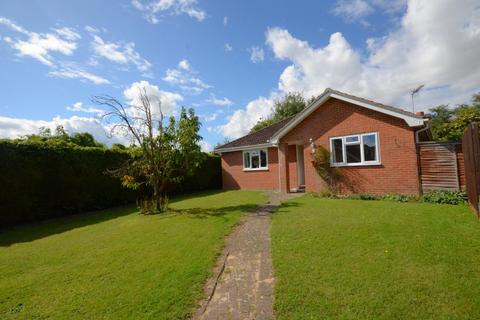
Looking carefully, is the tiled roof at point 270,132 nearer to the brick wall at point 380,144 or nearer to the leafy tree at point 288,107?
the brick wall at point 380,144

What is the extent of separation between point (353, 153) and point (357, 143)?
1.71 ft

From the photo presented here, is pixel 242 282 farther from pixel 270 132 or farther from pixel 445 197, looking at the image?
pixel 270 132

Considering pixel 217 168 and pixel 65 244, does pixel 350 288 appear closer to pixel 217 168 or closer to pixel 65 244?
pixel 65 244

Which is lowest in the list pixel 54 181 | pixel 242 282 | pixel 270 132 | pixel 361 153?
pixel 242 282

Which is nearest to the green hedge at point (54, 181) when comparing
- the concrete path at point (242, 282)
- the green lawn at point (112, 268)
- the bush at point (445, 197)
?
the green lawn at point (112, 268)

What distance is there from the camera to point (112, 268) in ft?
17.6

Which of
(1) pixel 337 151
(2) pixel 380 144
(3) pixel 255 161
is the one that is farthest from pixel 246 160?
(2) pixel 380 144

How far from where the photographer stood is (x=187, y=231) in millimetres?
7582

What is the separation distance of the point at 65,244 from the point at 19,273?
1.91m

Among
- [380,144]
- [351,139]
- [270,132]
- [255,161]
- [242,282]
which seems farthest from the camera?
[270,132]

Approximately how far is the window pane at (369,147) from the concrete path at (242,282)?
744cm

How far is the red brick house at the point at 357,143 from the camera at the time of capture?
10.8 meters

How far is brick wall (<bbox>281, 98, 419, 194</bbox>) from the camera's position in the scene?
10.9 metres

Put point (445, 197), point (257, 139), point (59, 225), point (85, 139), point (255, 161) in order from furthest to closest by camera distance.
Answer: point (85, 139)
point (257, 139)
point (255, 161)
point (59, 225)
point (445, 197)
